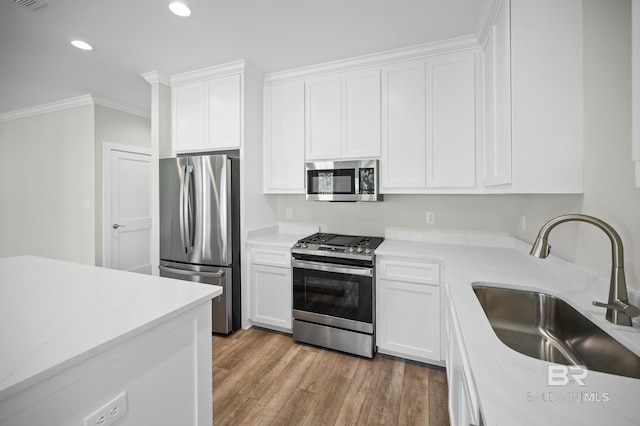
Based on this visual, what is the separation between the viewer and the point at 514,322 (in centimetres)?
133

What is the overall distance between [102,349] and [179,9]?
6.91 ft

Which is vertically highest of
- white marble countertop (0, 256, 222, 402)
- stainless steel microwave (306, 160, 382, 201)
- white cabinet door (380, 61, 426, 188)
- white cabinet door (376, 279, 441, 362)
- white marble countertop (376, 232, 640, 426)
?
white cabinet door (380, 61, 426, 188)

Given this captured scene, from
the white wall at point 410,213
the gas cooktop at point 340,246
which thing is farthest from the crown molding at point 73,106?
the gas cooktop at point 340,246

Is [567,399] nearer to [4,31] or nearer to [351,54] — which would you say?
[351,54]

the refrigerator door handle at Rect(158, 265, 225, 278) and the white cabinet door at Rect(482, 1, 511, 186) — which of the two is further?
the refrigerator door handle at Rect(158, 265, 225, 278)

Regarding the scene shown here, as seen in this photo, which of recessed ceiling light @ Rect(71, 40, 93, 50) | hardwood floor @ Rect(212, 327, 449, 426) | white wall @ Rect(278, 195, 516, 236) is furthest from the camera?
white wall @ Rect(278, 195, 516, 236)

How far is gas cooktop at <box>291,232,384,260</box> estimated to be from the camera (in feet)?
7.35

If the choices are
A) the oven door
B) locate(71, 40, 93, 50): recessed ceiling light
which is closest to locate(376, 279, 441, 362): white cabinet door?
the oven door

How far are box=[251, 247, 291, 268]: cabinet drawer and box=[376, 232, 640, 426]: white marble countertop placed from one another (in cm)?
140

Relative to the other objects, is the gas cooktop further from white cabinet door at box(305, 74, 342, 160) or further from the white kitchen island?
the white kitchen island

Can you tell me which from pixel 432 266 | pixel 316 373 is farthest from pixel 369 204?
pixel 316 373

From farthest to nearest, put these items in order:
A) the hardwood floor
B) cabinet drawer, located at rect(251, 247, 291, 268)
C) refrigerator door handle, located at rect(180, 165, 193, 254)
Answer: refrigerator door handle, located at rect(180, 165, 193, 254)
cabinet drawer, located at rect(251, 247, 291, 268)
the hardwood floor

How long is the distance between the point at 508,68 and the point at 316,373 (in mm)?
2308

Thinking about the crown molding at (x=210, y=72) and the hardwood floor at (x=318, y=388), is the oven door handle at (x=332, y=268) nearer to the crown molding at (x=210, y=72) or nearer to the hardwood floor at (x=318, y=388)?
the hardwood floor at (x=318, y=388)
